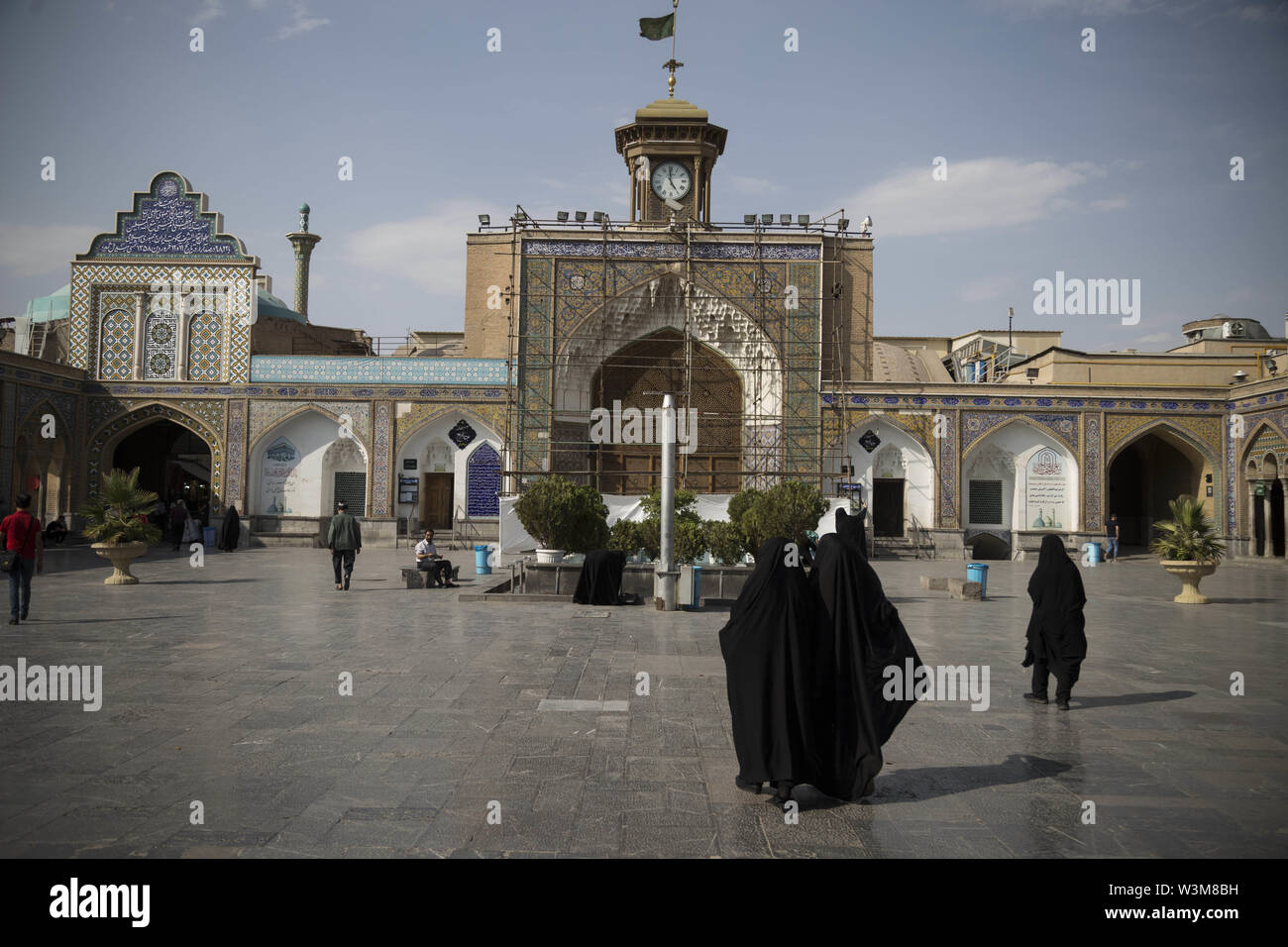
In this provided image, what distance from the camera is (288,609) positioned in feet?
34.2

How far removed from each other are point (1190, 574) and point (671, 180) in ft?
55.1

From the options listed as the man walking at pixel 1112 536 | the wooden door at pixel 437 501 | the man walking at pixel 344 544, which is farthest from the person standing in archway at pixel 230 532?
the man walking at pixel 1112 536

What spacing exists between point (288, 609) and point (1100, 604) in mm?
10394

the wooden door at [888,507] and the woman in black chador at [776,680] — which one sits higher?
the wooden door at [888,507]

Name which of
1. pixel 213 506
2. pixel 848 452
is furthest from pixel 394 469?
pixel 848 452

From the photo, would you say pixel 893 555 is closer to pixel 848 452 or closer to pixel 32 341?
pixel 848 452

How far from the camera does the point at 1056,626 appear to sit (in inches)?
241

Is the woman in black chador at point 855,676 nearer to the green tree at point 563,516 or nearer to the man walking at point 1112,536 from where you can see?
the green tree at point 563,516

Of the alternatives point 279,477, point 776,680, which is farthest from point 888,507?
point 776,680

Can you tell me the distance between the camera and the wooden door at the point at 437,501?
76.8 feet

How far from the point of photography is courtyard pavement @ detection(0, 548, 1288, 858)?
11.8 ft

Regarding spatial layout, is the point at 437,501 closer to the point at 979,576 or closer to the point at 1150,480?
the point at 979,576

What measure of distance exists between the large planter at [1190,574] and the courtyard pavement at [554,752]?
3404 millimetres

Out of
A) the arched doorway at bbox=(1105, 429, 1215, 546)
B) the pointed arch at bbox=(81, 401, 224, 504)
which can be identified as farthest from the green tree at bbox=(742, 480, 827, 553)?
the pointed arch at bbox=(81, 401, 224, 504)
